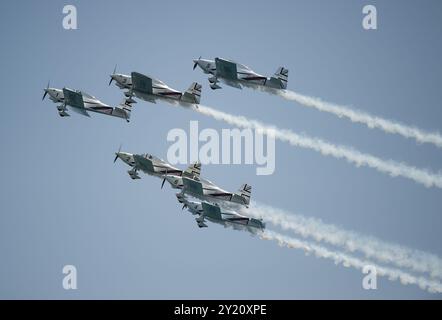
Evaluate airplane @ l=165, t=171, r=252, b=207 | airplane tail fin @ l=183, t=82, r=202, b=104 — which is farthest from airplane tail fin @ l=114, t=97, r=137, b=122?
airplane @ l=165, t=171, r=252, b=207

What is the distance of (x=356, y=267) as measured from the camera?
100312 mm

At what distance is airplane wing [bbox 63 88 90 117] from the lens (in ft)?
348

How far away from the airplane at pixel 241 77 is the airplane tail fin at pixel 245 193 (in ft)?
30.7

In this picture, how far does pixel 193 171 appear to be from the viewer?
105 meters

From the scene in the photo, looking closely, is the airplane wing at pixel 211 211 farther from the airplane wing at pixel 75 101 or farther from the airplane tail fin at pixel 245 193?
the airplane wing at pixel 75 101

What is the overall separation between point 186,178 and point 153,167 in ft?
16.3

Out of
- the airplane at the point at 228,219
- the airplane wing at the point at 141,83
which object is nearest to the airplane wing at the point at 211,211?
the airplane at the point at 228,219

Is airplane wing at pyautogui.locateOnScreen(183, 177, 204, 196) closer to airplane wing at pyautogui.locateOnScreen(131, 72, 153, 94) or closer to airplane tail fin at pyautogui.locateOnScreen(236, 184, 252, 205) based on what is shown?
airplane tail fin at pyautogui.locateOnScreen(236, 184, 252, 205)

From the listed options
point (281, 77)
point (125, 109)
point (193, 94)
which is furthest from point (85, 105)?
point (281, 77)
